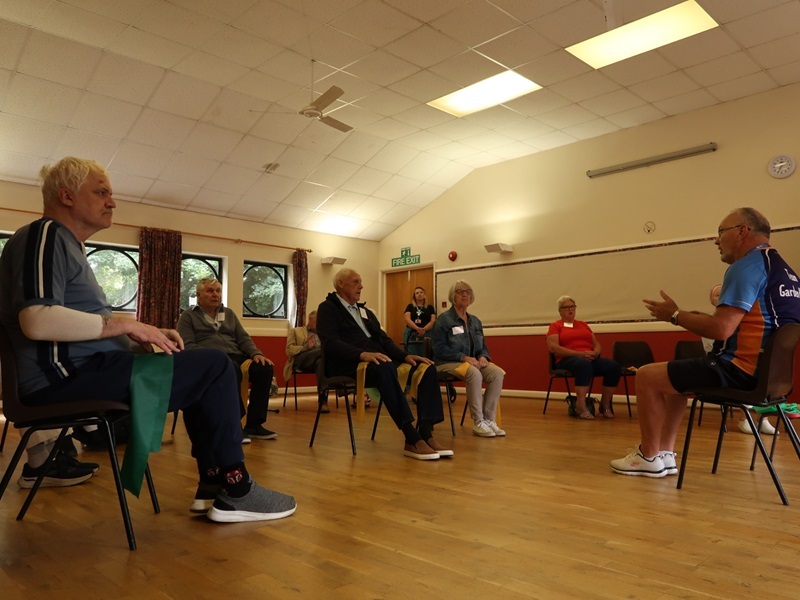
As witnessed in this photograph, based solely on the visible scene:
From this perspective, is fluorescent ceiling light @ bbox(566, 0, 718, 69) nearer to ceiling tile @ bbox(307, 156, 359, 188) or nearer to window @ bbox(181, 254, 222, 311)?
ceiling tile @ bbox(307, 156, 359, 188)

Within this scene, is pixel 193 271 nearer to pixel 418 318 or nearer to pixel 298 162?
pixel 298 162

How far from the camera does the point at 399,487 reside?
2.46m

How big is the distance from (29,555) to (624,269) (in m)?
6.22

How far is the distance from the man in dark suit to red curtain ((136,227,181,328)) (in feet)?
14.0

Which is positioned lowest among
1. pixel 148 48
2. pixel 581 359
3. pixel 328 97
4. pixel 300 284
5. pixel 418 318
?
pixel 581 359

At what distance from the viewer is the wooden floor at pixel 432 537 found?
4.59 ft

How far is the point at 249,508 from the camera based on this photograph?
195 cm

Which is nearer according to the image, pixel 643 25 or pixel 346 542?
pixel 346 542

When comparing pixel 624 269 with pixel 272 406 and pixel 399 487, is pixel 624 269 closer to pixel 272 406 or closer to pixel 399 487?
pixel 272 406

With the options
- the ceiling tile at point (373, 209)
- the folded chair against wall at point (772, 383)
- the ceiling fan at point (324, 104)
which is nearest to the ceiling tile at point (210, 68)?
the ceiling fan at point (324, 104)

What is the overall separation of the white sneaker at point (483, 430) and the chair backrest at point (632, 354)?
2.27m

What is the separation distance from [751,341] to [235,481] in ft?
6.61


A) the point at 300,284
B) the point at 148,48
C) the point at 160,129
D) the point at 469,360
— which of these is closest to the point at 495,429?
the point at 469,360

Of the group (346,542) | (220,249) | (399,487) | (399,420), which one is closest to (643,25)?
(399,420)
